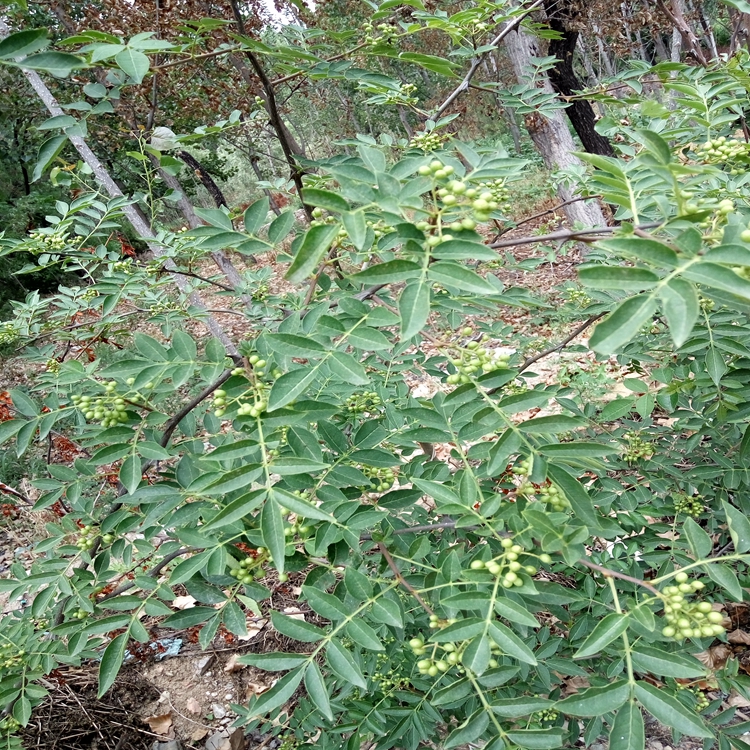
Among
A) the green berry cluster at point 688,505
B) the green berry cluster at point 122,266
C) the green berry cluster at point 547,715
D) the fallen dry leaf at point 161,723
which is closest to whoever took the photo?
the green berry cluster at point 547,715

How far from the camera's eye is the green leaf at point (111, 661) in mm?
1276

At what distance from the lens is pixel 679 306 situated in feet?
2.43

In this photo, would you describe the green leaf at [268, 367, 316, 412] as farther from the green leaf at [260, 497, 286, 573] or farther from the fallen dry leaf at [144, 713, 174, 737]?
the fallen dry leaf at [144, 713, 174, 737]

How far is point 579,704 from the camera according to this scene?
39.5 inches

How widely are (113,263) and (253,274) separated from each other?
680 millimetres

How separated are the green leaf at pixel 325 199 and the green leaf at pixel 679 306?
54 cm

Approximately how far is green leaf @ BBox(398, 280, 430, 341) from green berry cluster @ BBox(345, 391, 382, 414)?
84 cm

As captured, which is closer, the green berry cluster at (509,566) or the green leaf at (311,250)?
the green leaf at (311,250)

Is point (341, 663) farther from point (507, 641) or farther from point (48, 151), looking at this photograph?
point (48, 151)

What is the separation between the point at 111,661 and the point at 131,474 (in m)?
0.48

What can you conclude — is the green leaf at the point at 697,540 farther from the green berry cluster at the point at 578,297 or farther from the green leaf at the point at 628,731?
the green berry cluster at the point at 578,297

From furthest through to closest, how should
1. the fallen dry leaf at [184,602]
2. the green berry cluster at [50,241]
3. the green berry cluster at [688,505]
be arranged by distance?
the fallen dry leaf at [184,602] < the green berry cluster at [50,241] < the green berry cluster at [688,505]

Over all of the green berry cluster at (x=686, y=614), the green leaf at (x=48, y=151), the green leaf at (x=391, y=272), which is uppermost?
the green leaf at (x=48, y=151)

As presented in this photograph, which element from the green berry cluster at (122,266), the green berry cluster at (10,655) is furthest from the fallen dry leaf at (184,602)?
the green berry cluster at (122,266)
